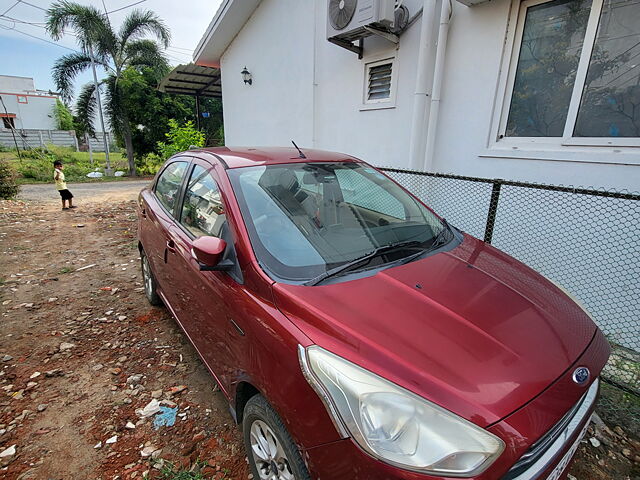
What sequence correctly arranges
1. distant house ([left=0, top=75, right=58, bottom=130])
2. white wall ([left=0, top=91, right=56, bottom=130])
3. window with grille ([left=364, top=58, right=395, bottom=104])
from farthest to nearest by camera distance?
white wall ([left=0, top=91, right=56, bottom=130]) < distant house ([left=0, top=75, right=58, bottom=130]) < window with grille ([left=364, top=58, right=395, bottom=104])

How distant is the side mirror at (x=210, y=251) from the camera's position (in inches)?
62.7

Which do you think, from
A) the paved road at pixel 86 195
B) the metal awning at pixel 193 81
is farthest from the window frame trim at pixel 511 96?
the paved road at pixel 86 195

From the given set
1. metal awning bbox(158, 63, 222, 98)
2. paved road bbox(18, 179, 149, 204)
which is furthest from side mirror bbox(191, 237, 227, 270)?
metal awning bbox(158, 63, 222, 98)

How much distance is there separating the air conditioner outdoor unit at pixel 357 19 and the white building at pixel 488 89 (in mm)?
31

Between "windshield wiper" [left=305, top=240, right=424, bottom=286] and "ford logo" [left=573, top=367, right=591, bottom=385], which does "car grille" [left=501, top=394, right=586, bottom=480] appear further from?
"windshield wiper" [left=305, top=240, right=424, bottom=286]

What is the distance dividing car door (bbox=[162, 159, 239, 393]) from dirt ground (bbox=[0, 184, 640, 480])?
42 centimetres

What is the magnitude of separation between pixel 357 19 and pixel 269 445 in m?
4.84

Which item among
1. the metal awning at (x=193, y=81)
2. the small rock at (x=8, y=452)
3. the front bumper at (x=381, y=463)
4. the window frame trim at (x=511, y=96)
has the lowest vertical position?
the small rock at (x=8, y=452)

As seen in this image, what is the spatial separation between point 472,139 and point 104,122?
18650 millimetres

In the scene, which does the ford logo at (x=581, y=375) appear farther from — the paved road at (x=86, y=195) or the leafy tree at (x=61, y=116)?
the leafy tree at (x=61, y=116)

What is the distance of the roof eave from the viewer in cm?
735

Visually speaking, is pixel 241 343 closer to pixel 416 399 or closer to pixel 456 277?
pixel 416 399

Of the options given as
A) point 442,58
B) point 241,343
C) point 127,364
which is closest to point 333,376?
point 241,343

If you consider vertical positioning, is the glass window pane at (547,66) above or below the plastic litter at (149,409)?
above
